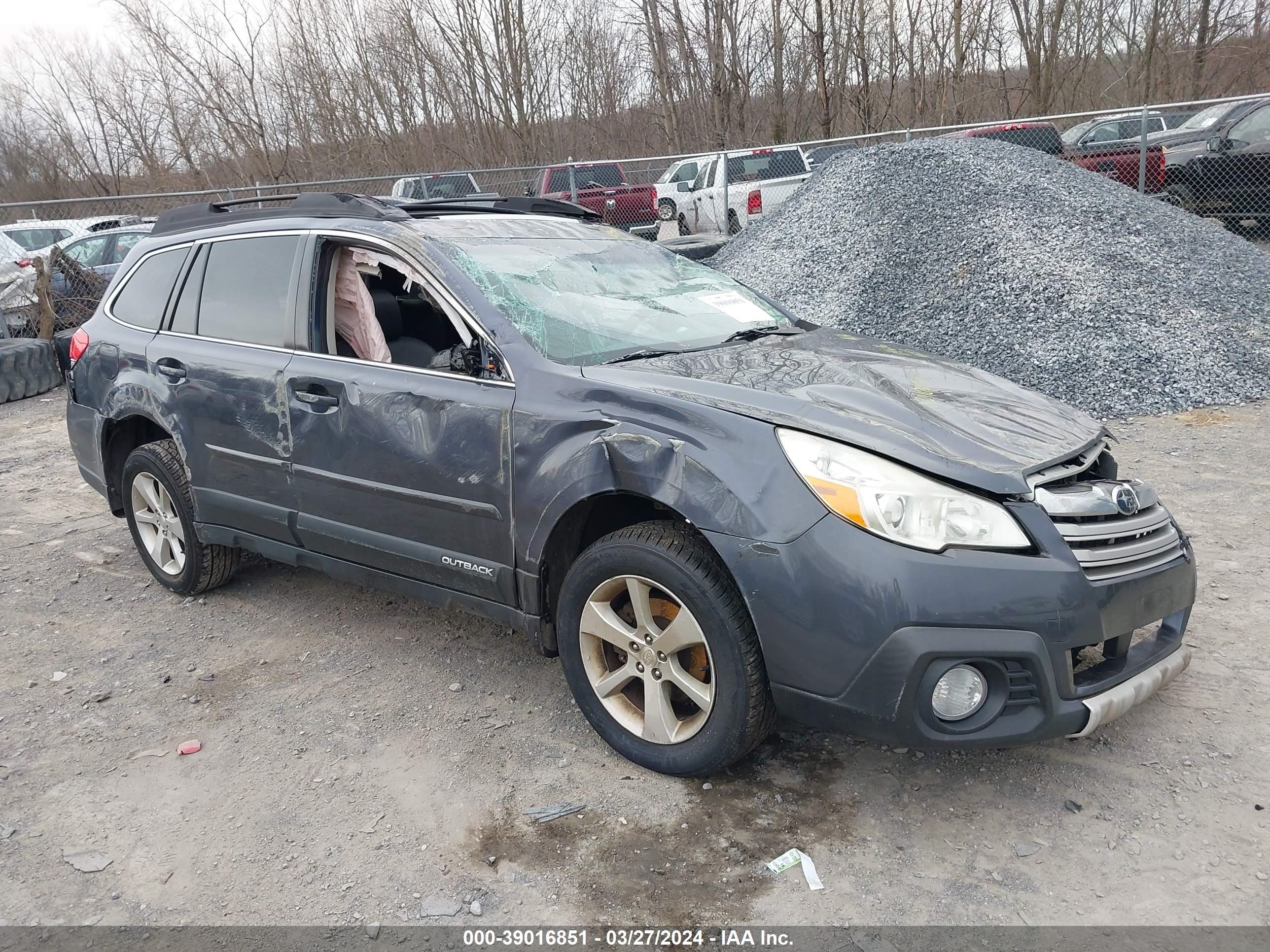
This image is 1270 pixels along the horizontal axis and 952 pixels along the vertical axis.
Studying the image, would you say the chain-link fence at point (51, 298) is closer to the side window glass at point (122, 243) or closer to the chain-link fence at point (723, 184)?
the chain-link fence at point (723, 184)

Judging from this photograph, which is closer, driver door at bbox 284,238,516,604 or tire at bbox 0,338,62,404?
driver door at bbox 284,238,516,604

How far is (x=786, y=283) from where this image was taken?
9.13 meters

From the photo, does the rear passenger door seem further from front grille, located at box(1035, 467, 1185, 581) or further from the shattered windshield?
front grille, located at box(1035, 467, 1185, 581)

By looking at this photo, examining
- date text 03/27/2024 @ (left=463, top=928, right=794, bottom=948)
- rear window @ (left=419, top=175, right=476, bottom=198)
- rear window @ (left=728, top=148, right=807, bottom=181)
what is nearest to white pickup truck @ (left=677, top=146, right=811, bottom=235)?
rear window @ (left=728, top=148, right=807, bottom=181)

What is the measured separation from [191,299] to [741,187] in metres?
13.7

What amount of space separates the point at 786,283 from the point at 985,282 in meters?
1.90

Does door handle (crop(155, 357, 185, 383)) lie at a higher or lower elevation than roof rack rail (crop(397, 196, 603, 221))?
lower

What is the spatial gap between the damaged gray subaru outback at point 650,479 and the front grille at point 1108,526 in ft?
0.03

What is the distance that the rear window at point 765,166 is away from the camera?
55.4 feet

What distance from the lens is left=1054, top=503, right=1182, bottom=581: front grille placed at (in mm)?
2592

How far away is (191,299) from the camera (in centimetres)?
440

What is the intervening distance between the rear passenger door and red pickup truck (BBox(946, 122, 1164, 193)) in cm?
1173

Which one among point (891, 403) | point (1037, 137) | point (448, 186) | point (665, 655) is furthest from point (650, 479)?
point (448, 186)

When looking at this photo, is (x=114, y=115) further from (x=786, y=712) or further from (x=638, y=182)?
(x=786, y=712)
